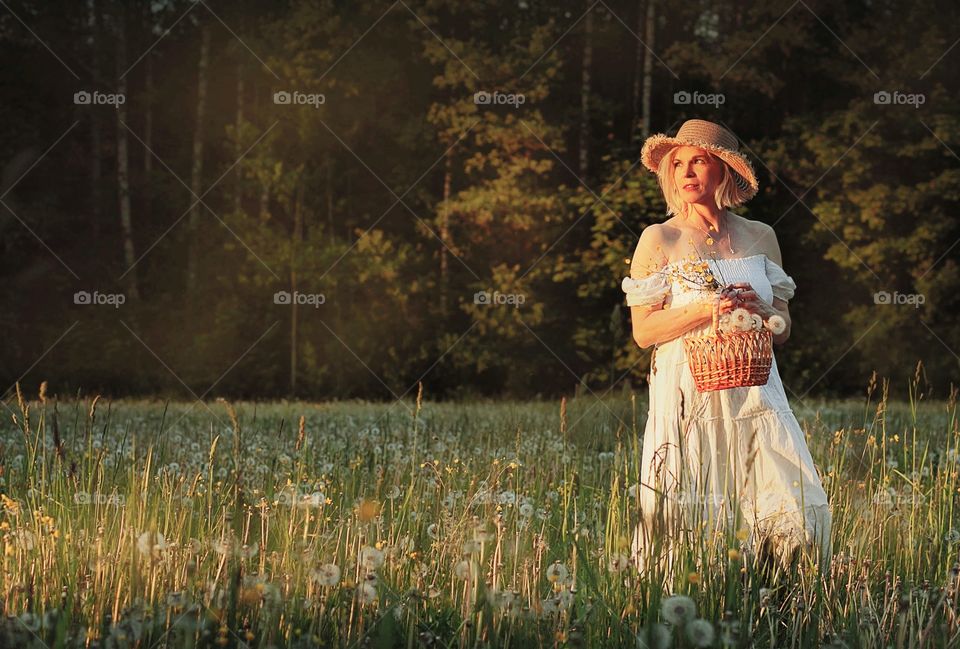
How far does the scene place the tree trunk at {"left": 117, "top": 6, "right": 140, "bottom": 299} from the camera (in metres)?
22.5

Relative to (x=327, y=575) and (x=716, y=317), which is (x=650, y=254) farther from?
(x=327, y=575)

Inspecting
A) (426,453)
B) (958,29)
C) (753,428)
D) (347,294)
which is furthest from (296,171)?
(753,428)

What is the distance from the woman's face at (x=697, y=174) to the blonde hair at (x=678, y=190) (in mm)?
18

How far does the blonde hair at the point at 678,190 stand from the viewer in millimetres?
5096

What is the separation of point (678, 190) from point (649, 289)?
1.68 ft

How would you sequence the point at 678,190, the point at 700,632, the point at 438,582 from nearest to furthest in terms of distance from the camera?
the point at 700,632
the point at 438,582
the point at 678,190

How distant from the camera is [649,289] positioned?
16.0 feet

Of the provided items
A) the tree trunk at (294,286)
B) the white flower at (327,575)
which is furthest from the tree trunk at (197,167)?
the white flower at (327,575)

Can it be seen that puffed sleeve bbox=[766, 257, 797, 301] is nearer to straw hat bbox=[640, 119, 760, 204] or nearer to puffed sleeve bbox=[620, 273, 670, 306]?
straw hat bbox=[640, 119, 760, 204]

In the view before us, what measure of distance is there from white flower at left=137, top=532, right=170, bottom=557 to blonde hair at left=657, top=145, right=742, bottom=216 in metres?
2.46

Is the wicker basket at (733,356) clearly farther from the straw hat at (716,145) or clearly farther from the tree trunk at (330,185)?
the tree trunk at (330,185)

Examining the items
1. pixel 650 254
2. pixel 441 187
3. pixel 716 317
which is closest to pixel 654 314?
pixel 650 254

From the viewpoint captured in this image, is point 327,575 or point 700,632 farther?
point 327,575

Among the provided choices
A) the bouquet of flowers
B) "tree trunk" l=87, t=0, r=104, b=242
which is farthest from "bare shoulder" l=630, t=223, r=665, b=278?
"tree trunk" l=87, t=0, r=104, b=242
